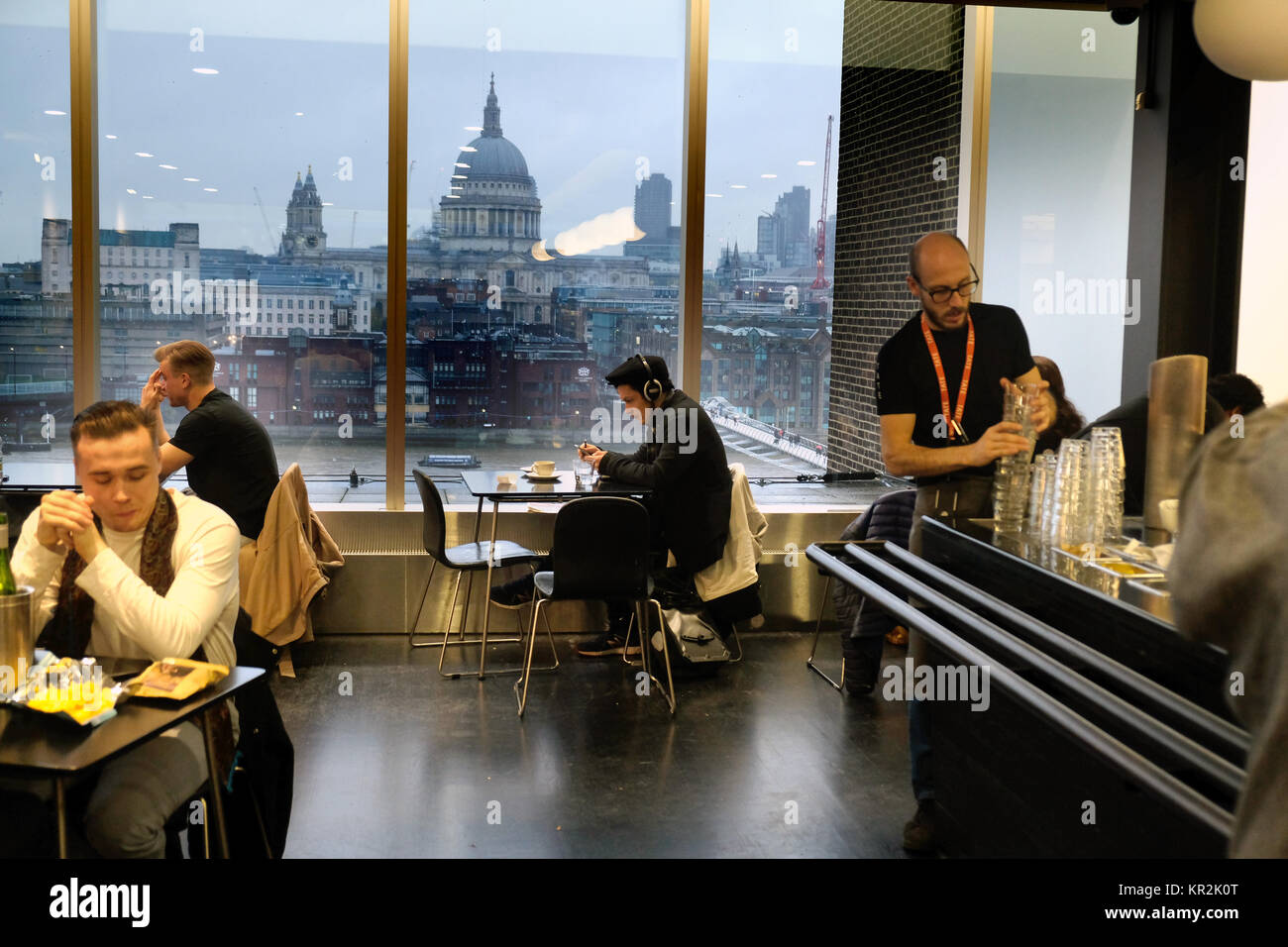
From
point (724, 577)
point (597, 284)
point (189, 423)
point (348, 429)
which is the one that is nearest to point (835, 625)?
point (724, 577)

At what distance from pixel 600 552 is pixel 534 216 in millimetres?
2323

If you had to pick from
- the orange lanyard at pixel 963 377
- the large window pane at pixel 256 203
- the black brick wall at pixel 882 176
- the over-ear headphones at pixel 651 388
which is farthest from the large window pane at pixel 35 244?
the orange lanyard at pixel 963 377

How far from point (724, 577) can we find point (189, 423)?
95.4 inches

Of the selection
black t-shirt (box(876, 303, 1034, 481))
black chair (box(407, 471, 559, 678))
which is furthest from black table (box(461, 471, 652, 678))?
black t-shirt (box(876, 303, 1034, 481))

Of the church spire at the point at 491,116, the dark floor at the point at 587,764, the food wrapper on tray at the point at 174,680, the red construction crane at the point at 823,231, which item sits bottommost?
the dark floor at the point at 587,764

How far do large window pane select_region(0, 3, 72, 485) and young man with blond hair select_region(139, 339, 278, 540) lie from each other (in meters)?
1.16

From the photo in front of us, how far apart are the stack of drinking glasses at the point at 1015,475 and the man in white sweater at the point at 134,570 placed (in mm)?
1903

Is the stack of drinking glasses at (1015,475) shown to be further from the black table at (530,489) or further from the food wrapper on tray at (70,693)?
the black table at (530,489)

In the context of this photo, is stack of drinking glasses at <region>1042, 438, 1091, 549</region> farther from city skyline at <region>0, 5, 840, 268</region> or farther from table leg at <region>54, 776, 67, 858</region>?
city skyline at <region>0, 5, 840, 268</region>

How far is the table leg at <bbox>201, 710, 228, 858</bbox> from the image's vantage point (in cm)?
247

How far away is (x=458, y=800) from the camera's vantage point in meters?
3.89

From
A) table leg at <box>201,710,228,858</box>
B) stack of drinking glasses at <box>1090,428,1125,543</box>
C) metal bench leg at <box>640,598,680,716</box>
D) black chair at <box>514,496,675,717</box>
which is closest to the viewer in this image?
table leg at <box>201,710,228,858</box>

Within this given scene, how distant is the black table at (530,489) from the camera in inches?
209

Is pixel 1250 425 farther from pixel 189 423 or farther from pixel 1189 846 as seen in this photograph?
pixel 189 423
